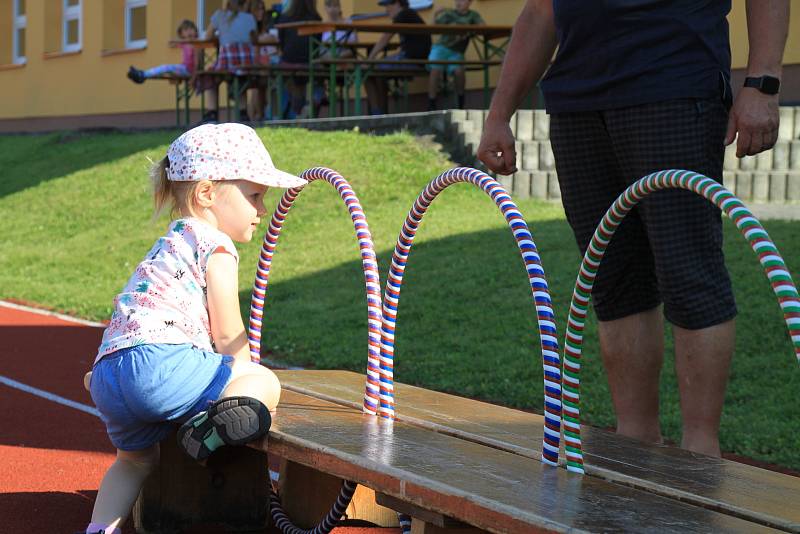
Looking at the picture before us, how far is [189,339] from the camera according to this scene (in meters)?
3.87

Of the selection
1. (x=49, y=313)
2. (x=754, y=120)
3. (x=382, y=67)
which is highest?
(x=754, y=120)

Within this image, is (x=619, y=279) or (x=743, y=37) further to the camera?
(x=743, y=37)

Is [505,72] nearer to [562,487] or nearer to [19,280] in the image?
[562,487]

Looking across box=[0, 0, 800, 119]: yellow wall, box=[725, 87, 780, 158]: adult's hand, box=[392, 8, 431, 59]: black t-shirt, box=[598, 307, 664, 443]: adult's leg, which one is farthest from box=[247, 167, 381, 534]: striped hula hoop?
box=[0, 0, 800, 119]: yellow wall

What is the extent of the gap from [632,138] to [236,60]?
13894 mm

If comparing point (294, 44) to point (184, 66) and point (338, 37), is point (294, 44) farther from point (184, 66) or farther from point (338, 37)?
point (184, 66)

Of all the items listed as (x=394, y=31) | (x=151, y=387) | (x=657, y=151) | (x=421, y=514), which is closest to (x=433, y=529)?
(x=421, y=514)

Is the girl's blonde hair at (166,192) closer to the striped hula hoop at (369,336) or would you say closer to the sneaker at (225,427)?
the striped hula hoop at (369,336)

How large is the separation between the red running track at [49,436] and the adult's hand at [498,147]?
1.31 m

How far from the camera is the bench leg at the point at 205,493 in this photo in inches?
170

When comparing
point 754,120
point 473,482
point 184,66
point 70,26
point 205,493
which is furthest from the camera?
point 70,26

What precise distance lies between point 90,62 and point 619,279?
2336 centimetres

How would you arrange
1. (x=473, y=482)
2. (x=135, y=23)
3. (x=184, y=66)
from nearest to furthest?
(x=473, y=482) → (x=184, y=66) → (x=135, y=23)

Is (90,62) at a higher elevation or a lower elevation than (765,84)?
lower
